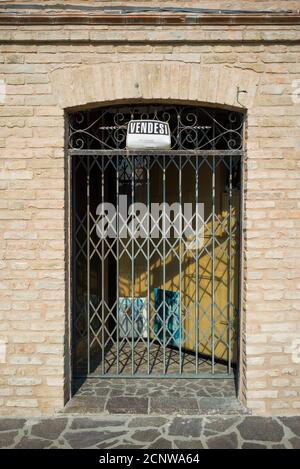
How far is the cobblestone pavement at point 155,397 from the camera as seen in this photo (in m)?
3.88

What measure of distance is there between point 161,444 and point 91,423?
0.74m

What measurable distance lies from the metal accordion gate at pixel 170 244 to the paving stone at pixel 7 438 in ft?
3.65

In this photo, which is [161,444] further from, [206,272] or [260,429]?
[206,272]

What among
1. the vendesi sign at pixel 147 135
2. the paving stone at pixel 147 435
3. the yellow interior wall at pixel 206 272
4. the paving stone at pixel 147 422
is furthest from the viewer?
the yellow interior wall at pixel 206 272

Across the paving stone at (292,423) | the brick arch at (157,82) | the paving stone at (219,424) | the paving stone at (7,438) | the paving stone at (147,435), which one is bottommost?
the paving stone at (7,438)

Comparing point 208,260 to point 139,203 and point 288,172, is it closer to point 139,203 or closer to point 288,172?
point 139,203

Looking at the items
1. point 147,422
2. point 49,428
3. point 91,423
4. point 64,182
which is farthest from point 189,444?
point 64,182

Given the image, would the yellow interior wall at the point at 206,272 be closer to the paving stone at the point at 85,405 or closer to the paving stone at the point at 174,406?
the paving stone at the point at 174,406

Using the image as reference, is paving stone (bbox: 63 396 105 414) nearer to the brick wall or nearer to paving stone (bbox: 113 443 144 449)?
the brick wall

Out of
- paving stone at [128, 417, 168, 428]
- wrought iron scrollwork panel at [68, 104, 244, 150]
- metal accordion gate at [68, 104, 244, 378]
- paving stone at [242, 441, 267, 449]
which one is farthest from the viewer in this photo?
metal accordion gate at [68, 104, 244, 378]

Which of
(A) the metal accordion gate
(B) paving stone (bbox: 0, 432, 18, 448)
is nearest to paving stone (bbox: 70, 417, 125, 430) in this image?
(B) paving stone (bbox: 0, 432, 18, 448)

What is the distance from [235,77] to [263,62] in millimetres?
306

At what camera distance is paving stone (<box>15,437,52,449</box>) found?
3.31 meters

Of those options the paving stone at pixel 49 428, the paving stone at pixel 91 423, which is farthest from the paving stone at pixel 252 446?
the paving stone at pixel 49 428
